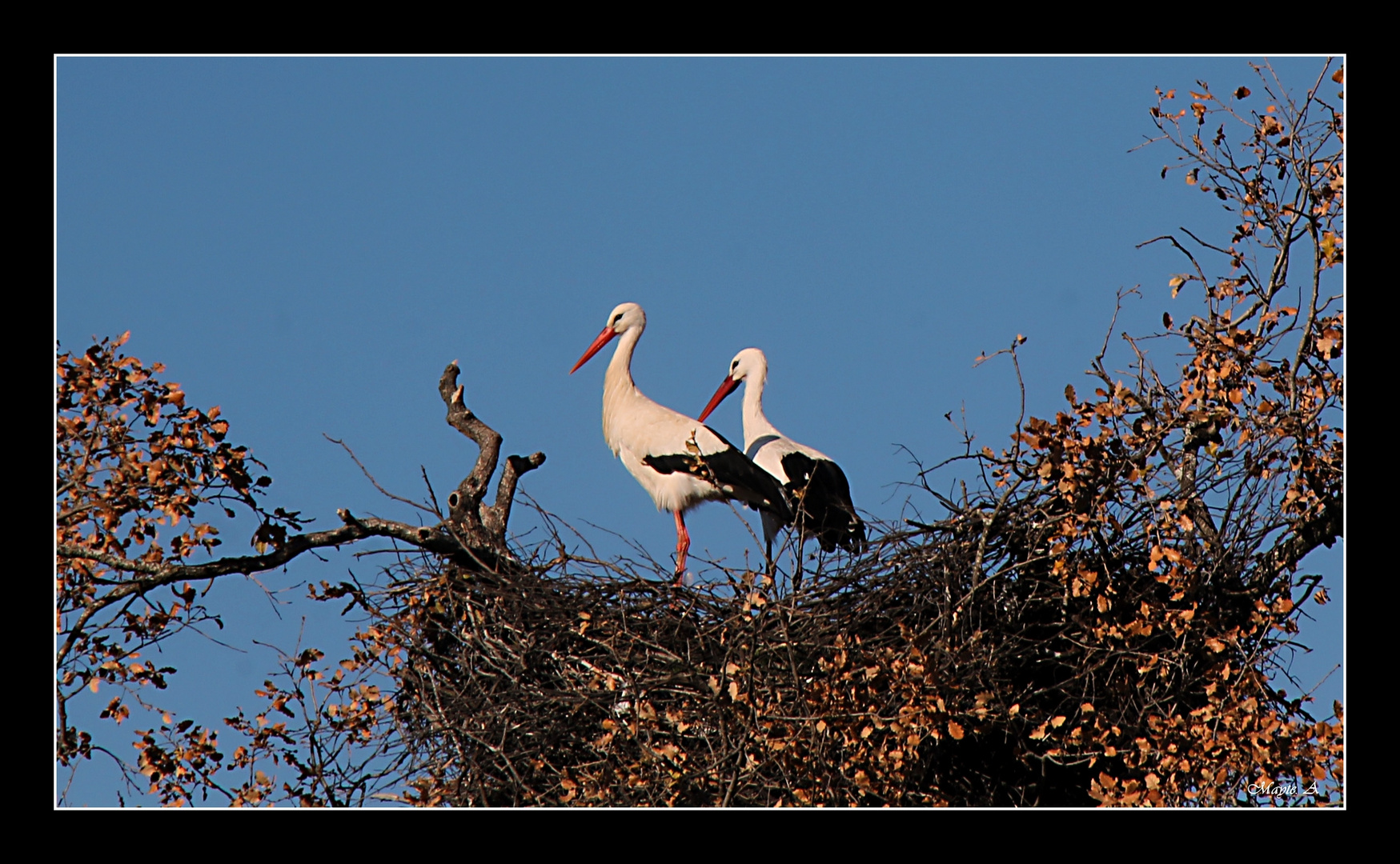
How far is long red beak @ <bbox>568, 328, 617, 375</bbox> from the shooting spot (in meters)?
9.45

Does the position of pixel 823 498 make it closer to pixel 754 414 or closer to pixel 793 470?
pixel 793 470

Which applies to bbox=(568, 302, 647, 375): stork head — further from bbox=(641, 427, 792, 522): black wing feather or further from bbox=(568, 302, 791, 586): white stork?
bbox=(641, 427, 792, 522): black wing feather

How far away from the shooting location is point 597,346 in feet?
31.0

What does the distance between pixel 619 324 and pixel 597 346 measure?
20 centimetres

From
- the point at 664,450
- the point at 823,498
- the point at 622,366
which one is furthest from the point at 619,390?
the point at 823,498

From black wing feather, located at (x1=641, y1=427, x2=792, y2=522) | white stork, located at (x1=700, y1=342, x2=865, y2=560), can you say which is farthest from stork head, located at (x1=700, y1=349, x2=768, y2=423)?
black wing feather, located at (x1=641, y1=427, x2=792, y2=522)

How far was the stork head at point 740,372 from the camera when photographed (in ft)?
30.1

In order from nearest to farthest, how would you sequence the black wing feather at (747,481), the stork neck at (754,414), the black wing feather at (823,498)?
the black wing feather at (823,498), the black wing feather at (747,481), the stork neck at (754,414)

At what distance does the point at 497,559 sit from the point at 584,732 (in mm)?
831

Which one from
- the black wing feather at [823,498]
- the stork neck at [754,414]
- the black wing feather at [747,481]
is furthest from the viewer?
the stork neck at [754,414]

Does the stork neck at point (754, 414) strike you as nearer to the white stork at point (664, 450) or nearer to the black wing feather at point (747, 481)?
the white stork at point (664, 450)

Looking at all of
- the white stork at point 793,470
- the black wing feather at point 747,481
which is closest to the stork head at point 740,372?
the white stork at point 793,470

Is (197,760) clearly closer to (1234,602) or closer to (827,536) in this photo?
(827,536)

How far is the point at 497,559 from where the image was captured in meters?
6.47
